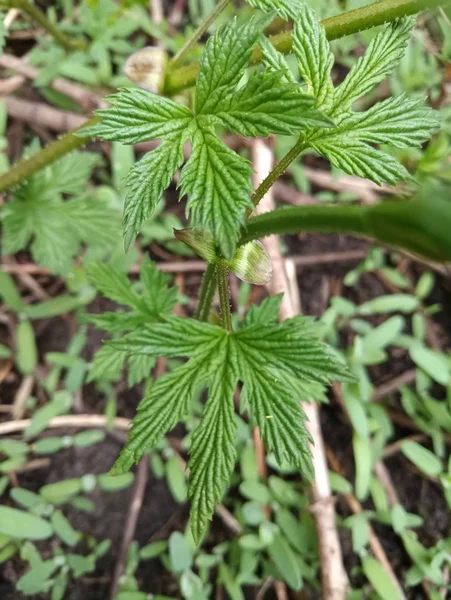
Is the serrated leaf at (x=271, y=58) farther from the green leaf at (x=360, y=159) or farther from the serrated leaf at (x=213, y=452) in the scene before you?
the serrated leaf at (x=213, y=452)

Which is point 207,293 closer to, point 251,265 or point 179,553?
point 251,265

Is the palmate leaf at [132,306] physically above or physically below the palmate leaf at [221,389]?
above

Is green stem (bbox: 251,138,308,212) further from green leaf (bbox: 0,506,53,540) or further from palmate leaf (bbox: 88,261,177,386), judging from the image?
green leaf (bbox: 0,506,53,540)

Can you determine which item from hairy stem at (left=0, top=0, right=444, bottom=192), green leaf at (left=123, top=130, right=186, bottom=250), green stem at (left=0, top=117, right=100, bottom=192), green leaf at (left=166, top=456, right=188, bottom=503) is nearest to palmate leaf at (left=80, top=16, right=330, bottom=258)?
green leaf at (left=123, top=130, right=186, bottom=250)

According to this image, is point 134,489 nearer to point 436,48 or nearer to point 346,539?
point 346,539

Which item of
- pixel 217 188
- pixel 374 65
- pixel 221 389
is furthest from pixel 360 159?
pixel 221 389

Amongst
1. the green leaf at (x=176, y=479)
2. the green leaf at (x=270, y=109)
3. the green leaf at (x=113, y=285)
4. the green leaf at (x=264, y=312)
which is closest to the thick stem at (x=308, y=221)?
the green leaf at (x=270, y=109)

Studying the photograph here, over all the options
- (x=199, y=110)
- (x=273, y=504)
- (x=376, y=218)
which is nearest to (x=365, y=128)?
(x=199, y=110)
